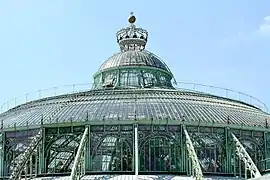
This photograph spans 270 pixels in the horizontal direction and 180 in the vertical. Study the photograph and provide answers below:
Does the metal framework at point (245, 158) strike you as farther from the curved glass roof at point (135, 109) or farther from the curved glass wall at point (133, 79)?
the curved glass wall at point (133, 79)

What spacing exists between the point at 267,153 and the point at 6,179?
24014 mm

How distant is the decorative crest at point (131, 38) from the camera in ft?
247

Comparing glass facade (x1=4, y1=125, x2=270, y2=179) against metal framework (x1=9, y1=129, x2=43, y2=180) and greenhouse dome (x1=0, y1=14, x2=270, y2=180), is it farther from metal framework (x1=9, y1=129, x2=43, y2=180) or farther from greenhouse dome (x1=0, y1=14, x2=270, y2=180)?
metal framework (x1=9, y1=129, x2=43, y2=180)

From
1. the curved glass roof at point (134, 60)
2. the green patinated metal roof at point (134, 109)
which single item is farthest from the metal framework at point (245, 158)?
the curved glass roof at point (134, 60)

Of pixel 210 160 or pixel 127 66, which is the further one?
pixel 127 66

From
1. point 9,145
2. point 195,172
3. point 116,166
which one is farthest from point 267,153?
point 9,145

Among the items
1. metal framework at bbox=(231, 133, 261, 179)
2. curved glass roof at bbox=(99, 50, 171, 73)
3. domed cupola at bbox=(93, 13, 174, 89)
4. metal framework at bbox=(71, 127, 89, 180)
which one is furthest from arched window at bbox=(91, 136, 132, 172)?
curved glass roof at bbox=(99, 50, 171, 73)

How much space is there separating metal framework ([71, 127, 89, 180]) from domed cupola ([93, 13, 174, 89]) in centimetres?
1988

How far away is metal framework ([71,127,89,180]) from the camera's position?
43.1 m

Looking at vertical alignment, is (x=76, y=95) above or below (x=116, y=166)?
above

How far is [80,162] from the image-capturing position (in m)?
45.1

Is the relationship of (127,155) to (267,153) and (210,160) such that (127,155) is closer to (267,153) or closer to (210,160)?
(210,160)

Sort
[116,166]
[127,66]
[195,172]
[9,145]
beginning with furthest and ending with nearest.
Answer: [127,66], [9,145], [116,166], [195,172]

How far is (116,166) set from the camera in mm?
47688
